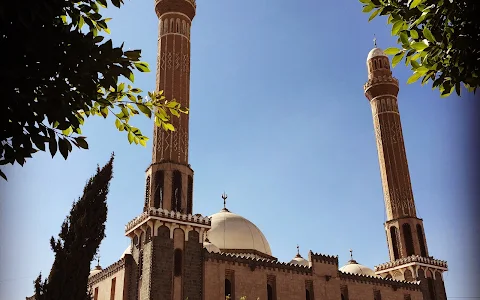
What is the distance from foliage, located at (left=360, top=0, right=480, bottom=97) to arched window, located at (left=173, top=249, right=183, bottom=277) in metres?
18.3

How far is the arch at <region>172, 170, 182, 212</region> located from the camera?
74.2 feet

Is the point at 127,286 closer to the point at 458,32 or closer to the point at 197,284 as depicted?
the point at 197,284

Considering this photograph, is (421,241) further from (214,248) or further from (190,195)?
(190,195)

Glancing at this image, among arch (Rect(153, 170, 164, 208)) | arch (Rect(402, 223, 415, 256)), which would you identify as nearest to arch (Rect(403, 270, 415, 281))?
arch (Rect(402, 223, 415, 256))

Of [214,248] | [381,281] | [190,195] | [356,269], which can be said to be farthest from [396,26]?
[356,269]

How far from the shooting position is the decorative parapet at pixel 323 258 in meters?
25.5

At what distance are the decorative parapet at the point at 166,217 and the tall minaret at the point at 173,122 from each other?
65cm

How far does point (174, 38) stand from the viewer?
2653cm

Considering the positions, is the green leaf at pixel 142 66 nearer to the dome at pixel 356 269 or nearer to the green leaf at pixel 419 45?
the green leaf at pixel 419 45

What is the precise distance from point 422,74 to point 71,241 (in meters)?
13.5

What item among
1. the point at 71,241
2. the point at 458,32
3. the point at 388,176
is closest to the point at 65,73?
the point at 458,32

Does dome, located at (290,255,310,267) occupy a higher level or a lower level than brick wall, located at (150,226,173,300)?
higher

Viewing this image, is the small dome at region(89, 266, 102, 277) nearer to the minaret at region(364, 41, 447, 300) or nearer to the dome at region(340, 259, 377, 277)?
the dome at region(340, 259, 377, 277)

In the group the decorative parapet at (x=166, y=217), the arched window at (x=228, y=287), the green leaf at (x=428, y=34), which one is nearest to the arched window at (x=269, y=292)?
the arched window at (x=228, y=287)
